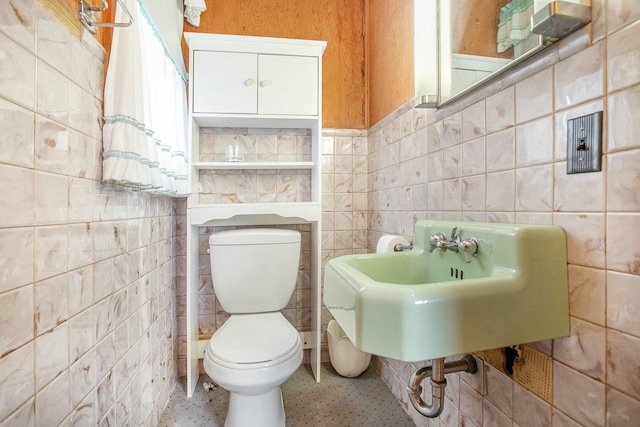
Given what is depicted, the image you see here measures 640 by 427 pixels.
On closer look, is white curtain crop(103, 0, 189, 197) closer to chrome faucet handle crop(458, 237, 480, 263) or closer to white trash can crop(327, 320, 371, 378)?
chrome faucet handle crop(458, 237, 480, 263)

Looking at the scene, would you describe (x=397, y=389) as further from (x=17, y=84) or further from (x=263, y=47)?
(x=263, y=47)

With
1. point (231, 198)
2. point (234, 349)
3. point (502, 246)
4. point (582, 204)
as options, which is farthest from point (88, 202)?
point (582, 204)

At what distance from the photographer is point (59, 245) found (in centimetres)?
75

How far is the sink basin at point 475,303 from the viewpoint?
0.58 metres

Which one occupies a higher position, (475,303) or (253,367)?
(475,303)

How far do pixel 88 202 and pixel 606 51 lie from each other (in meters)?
1.30

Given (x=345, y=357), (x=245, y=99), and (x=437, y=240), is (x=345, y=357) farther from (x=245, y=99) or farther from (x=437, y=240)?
(x=245, y=99)

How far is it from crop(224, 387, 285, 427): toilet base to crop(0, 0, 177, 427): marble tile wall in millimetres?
372

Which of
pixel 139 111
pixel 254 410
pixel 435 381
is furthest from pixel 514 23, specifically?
pixel 254 410

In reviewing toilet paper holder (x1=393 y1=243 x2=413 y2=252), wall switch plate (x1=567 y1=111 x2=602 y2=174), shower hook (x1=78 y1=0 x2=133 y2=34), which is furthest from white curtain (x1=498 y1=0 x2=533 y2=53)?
shower hook (x1=78 y1=0 x2=133 y2=34)

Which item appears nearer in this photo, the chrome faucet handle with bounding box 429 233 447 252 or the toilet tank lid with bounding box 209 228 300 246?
the chrome faucet handle with bounding box 429 233 447 252

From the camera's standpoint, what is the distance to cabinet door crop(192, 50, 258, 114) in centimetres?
158

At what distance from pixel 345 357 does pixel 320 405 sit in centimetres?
28

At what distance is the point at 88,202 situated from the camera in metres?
0.88
